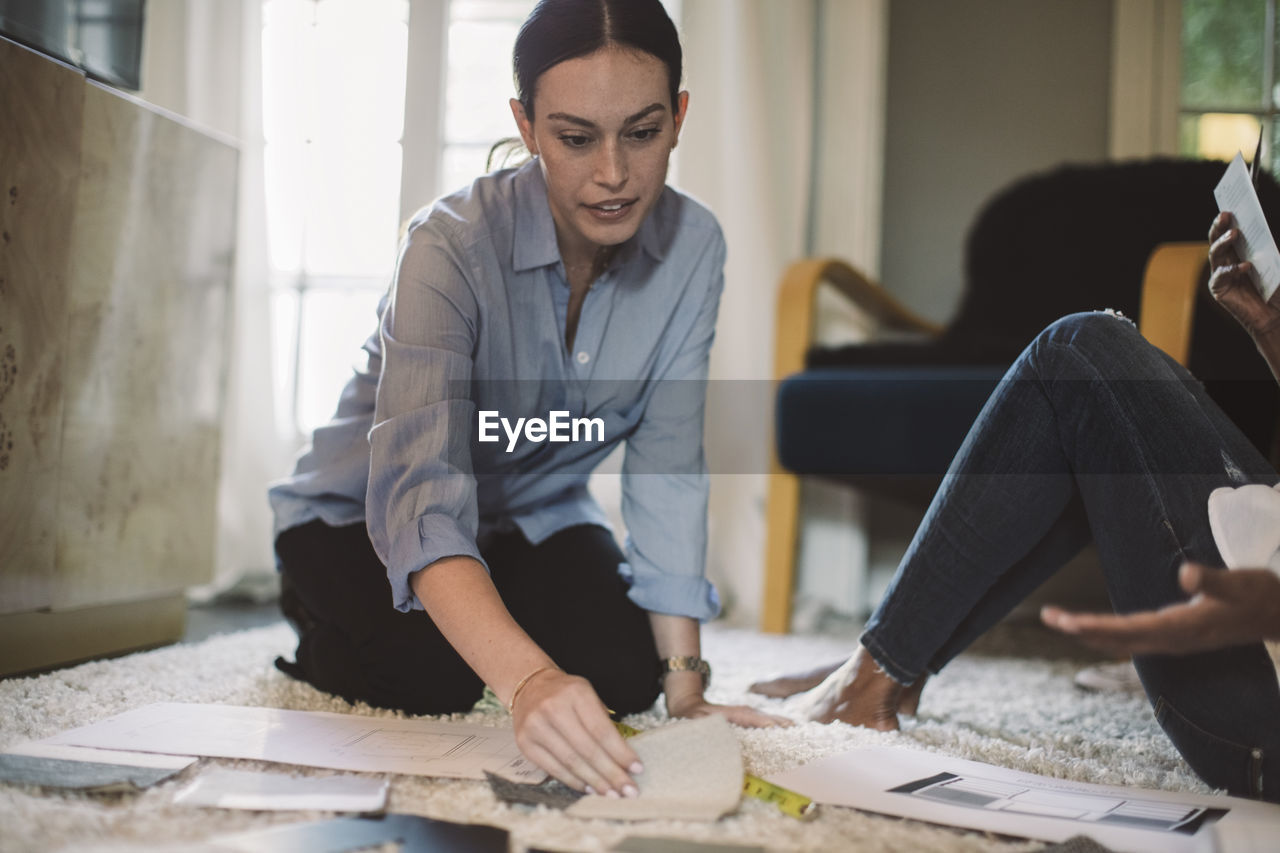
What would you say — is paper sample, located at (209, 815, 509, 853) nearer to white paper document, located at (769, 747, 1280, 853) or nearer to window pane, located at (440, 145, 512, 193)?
white paper document, located at (769, 747, 1280, 853)

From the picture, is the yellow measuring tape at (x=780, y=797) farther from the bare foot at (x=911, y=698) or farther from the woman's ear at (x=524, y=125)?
the woman's ear at (x=524, y=125)

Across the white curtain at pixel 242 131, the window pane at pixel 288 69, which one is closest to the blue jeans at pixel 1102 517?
the white curtain at pixel 242 131

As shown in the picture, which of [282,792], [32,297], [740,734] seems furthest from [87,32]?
[740,734]

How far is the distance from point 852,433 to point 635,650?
65 cm

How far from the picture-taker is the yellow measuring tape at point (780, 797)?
2.24 feet

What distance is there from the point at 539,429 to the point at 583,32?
1.26 feet

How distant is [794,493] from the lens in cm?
171

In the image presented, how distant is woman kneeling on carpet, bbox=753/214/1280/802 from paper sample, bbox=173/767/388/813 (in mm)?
449

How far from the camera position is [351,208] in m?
2.01

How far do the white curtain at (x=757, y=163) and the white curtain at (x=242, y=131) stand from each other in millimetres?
846

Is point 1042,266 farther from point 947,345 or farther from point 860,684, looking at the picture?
point 860,684

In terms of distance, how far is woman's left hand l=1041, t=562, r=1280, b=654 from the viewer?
Answer: 0.55 meters

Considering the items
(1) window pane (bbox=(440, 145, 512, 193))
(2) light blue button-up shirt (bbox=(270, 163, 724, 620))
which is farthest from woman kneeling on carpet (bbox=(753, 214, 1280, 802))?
(1) window pane (bbox=(440, 145, 512, 193))

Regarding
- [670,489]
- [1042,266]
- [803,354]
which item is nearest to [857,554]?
[803,354]
